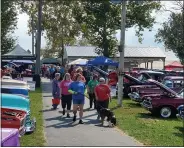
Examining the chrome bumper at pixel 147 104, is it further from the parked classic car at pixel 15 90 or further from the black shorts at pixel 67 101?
the parked classic car at pixel 15 90

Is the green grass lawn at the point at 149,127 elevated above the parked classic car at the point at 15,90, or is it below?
below

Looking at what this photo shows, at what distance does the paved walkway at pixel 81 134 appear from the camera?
9984mm

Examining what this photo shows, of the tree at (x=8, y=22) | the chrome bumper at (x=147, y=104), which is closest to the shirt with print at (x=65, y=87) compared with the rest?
the chrome bumper at (x=147, y=104)

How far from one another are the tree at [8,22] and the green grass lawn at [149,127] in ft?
48.9

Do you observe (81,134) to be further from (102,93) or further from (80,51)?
(80,51)

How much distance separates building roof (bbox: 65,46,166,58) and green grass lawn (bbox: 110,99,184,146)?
3780 centimetres

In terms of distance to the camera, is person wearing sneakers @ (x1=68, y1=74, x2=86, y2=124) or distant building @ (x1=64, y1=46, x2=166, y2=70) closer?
person wearing sneakers @ (x1=68, y1=74, x2=86, y2=124)

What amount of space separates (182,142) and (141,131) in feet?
5.36

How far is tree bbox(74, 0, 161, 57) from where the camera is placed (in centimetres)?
3900

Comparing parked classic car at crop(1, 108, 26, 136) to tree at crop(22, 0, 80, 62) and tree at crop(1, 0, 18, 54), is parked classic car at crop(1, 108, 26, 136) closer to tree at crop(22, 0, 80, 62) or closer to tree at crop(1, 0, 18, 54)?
tree at crop(1, 0, 18, 54)

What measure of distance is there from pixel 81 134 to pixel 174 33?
1350 inches

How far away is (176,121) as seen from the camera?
584 inches

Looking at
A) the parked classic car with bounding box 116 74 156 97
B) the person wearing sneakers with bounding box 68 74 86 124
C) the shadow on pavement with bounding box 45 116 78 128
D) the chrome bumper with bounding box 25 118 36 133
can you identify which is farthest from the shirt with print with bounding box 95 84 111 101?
the parked classic car with bounding box 116 74 156 97

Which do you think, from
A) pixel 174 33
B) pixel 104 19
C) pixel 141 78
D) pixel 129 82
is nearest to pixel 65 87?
pixel 129 82
